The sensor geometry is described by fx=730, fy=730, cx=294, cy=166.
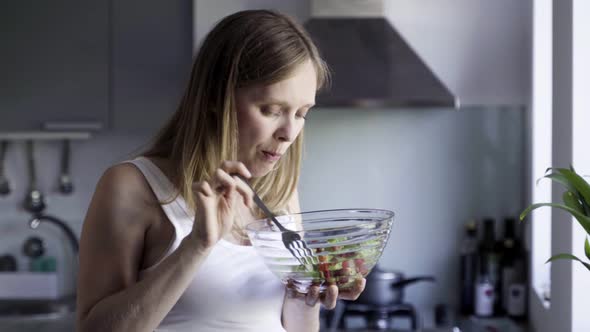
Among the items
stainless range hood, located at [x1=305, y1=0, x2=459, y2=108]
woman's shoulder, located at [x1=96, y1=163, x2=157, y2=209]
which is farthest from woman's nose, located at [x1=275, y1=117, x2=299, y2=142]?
stainless range hood, located at [x1=305, y1=0, x2=459, y2=108]

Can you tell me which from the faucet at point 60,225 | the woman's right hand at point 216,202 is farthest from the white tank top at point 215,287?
the faucet at point 60,225

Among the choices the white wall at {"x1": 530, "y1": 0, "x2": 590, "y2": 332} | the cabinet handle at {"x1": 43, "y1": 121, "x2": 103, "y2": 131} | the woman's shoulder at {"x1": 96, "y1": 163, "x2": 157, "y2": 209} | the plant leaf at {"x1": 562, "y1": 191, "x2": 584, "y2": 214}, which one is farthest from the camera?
the cabinet handle at {"x1": 43, "y1": 121, "x2": 103, "y2": 131}

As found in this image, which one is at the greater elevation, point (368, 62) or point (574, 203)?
point (368, 62)

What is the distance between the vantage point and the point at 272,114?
1.14 meters

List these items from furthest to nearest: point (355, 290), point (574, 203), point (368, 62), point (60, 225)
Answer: point (60, 225), point (368, 62), point (574, 203), point (355, 290)

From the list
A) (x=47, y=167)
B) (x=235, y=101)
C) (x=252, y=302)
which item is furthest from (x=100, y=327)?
(x=47, y=167)

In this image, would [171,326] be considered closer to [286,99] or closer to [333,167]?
[286,99]

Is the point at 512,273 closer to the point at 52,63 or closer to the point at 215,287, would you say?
the point at 215,287

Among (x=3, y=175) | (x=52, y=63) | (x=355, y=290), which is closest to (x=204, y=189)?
(x=355, y=290)

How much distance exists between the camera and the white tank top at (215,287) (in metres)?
1.16

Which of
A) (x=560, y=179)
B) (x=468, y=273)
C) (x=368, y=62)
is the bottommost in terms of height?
(x=468, y=273)

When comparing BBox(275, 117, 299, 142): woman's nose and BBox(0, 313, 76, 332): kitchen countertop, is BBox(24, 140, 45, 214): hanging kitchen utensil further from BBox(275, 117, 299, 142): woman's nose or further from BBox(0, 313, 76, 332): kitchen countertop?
BBox(275, 117, 299, 142): woman's nose

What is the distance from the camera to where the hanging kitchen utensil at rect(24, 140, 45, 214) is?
3.03 m

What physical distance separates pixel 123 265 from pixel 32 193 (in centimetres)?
212
